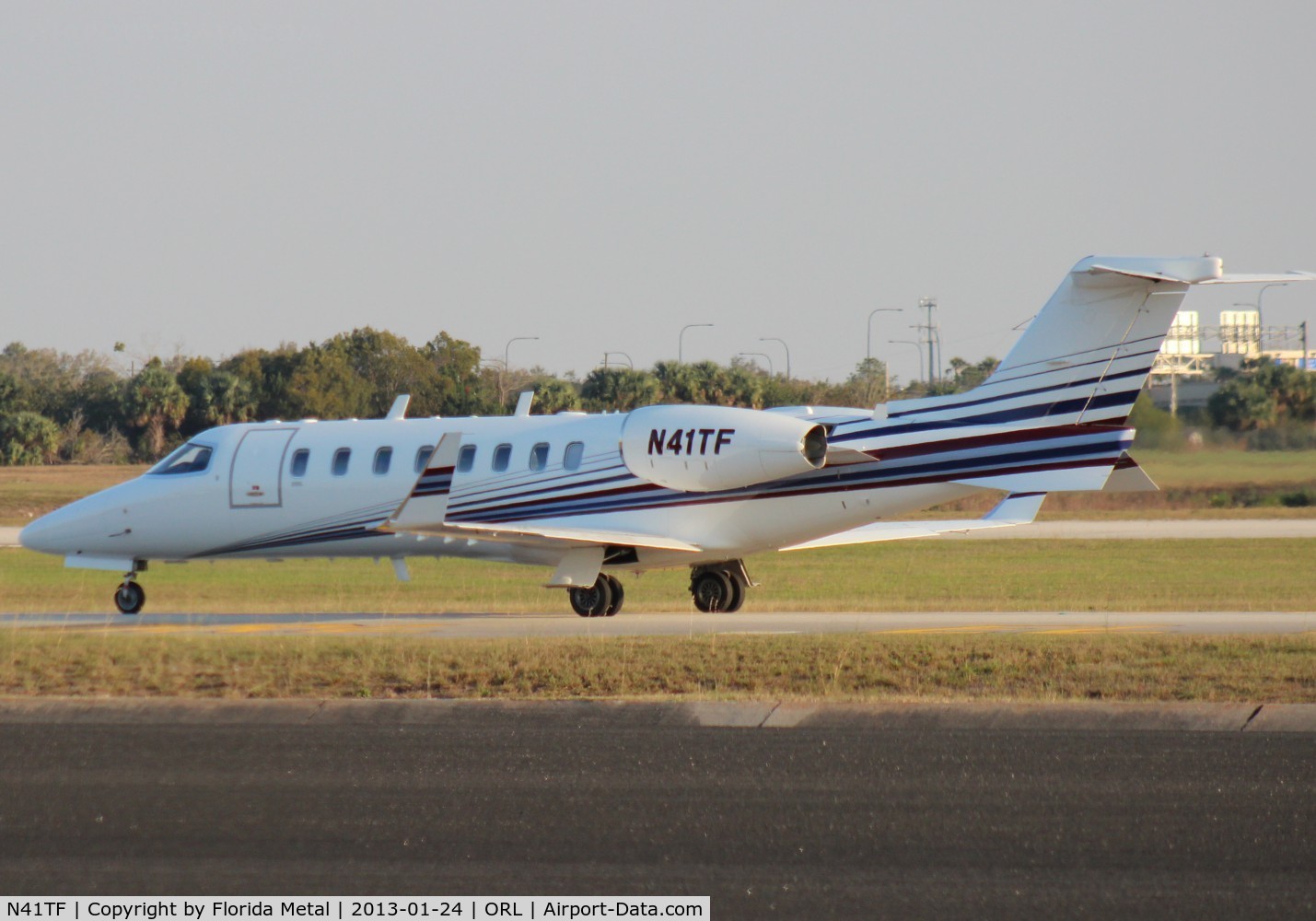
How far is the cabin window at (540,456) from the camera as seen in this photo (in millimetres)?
22359

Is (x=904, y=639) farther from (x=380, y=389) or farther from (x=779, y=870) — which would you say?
(x=380, y=389)

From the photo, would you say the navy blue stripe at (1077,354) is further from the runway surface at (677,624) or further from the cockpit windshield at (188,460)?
the cockpit windshield at (188,460)

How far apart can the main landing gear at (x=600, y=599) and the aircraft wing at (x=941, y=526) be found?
2359mm

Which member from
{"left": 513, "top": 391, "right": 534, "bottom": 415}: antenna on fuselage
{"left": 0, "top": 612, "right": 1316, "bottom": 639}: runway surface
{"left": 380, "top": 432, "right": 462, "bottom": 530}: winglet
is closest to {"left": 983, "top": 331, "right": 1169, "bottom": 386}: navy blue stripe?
{"left": 0, "top": 612, "right": 1316, "bottom": 639}: runway surface

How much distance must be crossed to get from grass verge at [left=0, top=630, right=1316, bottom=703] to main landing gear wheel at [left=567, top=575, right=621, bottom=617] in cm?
583

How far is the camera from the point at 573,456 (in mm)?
22203

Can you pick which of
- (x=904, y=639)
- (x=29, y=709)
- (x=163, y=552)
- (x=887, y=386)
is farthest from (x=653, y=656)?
(x=887, y=386)

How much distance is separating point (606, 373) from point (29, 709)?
210 feet

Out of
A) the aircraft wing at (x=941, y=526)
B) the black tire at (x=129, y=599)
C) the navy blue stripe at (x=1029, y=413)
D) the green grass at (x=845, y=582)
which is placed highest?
the navy blue stripe at (x=1029, y=413)

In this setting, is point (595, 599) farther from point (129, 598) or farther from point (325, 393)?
point (325, 393)

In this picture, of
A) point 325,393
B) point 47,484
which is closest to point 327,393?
point 325,393

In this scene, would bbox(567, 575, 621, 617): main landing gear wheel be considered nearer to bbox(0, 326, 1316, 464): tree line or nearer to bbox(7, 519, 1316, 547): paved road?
bbox(7, 519, 1316, 547): paved road
